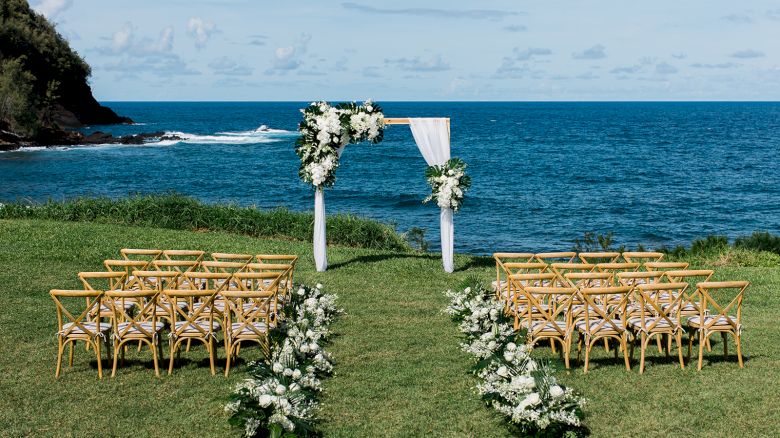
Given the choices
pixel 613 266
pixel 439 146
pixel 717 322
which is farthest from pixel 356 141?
pixel 717 322

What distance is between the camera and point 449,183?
15.5 m

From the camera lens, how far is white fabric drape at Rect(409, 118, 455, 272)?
15.9 meters

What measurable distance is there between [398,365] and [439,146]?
700 centimetres

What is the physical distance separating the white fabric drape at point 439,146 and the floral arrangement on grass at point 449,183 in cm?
23

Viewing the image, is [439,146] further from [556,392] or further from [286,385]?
[556,392]

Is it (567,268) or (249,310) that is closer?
(249,310)

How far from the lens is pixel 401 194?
151 ft

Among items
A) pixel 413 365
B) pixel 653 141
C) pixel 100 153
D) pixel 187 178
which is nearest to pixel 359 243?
pixel 413 365

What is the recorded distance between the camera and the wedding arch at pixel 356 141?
15.4 meters

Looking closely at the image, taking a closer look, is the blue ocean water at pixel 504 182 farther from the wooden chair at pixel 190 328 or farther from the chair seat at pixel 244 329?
the wooden chair at pixel 190 328

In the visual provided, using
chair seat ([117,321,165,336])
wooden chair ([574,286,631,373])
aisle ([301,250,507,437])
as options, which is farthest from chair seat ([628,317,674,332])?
chair seat ([117,321,165,336])

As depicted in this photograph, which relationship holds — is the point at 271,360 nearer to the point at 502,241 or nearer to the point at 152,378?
the point at 152,378

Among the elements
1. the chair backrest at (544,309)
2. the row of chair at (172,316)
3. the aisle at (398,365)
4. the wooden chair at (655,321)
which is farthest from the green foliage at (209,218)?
the wooden chair at (655,321)

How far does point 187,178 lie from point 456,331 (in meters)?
46.2
